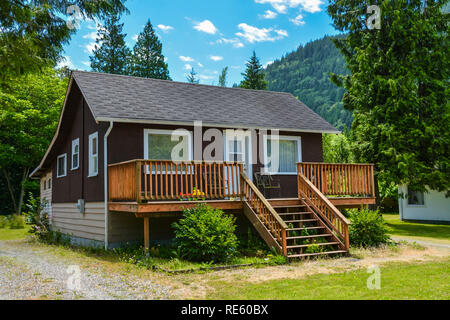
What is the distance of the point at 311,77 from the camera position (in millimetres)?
110375

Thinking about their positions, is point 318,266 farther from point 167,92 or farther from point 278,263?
point 167,92

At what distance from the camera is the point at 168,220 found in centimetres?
1230

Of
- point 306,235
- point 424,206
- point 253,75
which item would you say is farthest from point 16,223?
point 253,75

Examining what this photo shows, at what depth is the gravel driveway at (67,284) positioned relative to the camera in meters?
6.53

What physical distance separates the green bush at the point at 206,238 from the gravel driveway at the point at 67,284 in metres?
1.90

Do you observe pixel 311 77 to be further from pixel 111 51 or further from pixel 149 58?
pixel 111 51

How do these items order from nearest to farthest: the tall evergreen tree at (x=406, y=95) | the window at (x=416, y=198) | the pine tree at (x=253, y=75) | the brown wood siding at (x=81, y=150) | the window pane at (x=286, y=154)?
the brown wood siding at (x=81, y=150)
the window pane at (x=286, y=154)
the tall evergreen tree at (x=406, y=95)
the window at (x=416, y=198)
the pine tree at (x=253, y=75)

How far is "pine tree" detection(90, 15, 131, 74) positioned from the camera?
124 feet

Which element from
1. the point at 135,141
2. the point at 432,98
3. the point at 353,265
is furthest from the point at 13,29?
the point at 432,98

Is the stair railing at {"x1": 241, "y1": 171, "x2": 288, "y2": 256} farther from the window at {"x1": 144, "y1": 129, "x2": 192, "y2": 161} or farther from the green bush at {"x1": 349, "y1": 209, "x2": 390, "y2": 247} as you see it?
the green bush at {"x1": 349, "y1": 209, "x2": 390, "y2": 247}

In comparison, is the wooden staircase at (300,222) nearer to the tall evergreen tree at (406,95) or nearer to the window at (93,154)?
the window at (93,154)

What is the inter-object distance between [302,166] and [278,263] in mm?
3677

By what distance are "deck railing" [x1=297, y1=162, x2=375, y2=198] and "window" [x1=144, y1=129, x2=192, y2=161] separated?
11.2ft

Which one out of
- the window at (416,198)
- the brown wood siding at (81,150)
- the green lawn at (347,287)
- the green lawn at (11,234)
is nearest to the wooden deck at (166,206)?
the brown wood siding at (81,150)
